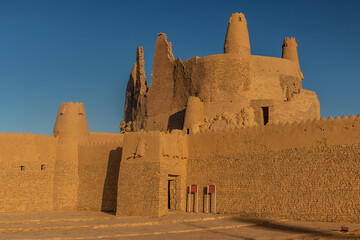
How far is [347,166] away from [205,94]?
42.9ft

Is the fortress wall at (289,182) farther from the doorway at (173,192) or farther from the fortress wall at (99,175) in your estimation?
the fortress wall at (99,175)

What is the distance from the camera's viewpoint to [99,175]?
20.0 m

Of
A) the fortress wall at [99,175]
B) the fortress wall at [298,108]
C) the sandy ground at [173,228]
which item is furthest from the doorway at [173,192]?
the fortress wall at [298,108]

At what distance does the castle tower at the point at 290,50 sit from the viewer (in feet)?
99.6

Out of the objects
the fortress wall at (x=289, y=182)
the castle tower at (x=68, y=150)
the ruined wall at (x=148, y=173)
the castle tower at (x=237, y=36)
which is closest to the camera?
the fortress wall at (x=289, y=182)

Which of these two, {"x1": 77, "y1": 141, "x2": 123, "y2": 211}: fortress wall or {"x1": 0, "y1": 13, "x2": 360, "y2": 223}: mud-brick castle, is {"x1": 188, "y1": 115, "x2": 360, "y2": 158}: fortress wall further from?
{"x1": 77, "y1": 141, "x2": 123, "y2": 211}: fortress wall

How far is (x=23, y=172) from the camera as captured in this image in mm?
19547

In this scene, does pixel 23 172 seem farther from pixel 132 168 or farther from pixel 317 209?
pixel 317 209

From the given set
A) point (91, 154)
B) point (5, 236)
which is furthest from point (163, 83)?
point (5, 236)

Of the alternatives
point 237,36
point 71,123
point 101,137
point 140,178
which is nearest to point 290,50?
point 237,36

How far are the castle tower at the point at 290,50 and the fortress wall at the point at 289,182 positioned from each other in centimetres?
1541

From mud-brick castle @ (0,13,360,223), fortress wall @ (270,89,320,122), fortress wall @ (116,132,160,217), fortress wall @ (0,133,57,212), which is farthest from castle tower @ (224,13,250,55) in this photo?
fortress wall @ (0,133,57,212)

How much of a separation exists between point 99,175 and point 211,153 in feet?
18.5

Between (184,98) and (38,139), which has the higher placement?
(184,98)
